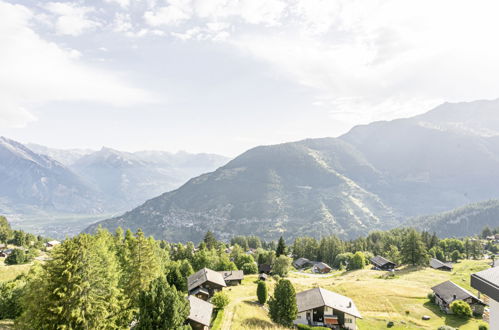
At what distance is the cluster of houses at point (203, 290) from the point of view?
5070 centimetres

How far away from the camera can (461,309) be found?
7200 centimetres

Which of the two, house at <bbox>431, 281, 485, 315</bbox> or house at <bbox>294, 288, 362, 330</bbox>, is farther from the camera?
house at <bbox>431, 281, 485, 315</bbox>

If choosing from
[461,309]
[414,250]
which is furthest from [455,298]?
[414,250]

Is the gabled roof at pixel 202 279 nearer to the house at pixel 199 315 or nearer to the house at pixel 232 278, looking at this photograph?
the house at pixel 232 278

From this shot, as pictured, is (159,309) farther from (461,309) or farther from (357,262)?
(357,262)

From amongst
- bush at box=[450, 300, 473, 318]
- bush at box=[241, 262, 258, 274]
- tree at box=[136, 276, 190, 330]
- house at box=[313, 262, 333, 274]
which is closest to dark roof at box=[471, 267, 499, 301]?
tree at box=[136, 276, 190, 330]

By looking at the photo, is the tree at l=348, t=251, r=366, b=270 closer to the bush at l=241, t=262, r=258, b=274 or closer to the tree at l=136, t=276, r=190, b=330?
the bush at l=241, t=262, r=258, b=274

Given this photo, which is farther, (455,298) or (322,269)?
(322,269)

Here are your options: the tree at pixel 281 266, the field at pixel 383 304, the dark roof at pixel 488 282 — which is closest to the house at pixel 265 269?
the tree at pixel 281 266

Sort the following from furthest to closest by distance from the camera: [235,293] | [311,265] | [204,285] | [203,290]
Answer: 1. [311,265]
2. [235,293]
3. [204,285]
4. [203,290]

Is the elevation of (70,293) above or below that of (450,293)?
above

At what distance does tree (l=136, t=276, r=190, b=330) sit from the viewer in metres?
39.8

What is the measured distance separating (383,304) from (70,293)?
7649cm

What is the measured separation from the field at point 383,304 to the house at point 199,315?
445 centimetres
